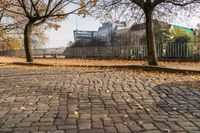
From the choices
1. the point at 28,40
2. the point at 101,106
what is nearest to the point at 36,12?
the point at 28,40

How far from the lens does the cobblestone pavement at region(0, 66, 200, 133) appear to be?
20.1 feet

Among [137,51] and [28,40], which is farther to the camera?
[137,51]

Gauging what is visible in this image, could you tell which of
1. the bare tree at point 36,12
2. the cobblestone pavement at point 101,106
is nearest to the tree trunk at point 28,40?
the bare tree at point 36,12

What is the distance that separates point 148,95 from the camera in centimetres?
881

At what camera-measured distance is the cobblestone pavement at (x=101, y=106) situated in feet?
20.1

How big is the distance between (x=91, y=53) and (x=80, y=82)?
21.5m

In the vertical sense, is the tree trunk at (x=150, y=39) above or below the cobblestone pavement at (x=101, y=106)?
above

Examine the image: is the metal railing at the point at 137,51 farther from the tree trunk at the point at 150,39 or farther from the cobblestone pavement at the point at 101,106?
the cobblestone pavement at the point at 101,106

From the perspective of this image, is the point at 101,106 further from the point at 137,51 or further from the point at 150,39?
the point at 137,51

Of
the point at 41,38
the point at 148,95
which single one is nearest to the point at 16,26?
the point at 41,38

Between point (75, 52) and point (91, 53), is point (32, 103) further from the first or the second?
point (75, 52)

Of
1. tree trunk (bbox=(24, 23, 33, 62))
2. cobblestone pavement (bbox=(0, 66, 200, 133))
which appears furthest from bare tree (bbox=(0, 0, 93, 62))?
cobblestone pavement (bbox=(0, 66, 200, 133))

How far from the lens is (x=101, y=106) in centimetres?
770

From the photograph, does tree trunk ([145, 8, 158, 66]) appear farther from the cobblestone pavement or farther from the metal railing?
the cobblestone pavement
